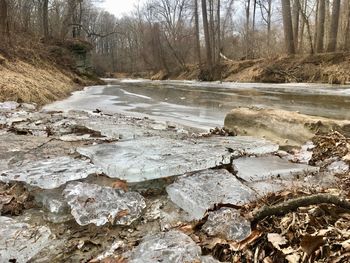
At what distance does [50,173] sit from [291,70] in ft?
59.7

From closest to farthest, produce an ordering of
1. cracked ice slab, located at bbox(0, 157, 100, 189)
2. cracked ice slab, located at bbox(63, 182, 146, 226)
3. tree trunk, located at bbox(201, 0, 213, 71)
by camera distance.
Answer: cracked ice slab, located at bbox(63, 182, 146, 226) → cracked ice slab, located at bbox(0, 157, 100, 189) → tree trunk, located at bbox(201, 0, 213, 71)

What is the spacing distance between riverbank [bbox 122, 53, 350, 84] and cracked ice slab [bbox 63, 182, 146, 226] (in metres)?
15.3

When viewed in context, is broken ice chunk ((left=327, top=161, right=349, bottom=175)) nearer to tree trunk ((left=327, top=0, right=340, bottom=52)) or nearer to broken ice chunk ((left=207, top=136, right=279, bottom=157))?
broken ice chunk ((left=207, top=136, right=279, bottom=157))

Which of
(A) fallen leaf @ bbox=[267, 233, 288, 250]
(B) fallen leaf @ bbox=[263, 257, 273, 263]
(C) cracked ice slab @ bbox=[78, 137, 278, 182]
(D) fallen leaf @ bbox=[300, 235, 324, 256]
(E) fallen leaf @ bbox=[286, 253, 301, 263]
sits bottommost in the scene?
(B) fallen leaf @ bbox=[263, 257, 273, 263]

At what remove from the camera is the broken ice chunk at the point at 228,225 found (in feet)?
5.58

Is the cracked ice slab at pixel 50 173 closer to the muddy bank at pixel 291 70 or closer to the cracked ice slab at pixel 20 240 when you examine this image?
the cracked ice slab at pixel 20 240

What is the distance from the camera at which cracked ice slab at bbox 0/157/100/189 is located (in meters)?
2.35

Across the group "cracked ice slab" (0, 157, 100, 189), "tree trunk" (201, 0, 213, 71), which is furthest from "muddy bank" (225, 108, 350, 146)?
"tree trunk" (201, 0, 213, 71)

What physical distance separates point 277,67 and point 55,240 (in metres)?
19.6

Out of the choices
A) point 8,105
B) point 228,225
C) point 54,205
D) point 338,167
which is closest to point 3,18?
point 8,105

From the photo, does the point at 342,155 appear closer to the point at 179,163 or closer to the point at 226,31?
the point at 179,163

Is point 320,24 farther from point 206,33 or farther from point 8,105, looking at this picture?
point 8,105

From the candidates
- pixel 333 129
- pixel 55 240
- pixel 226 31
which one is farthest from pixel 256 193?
pixel 226 31

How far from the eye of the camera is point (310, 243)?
4.90 ft
